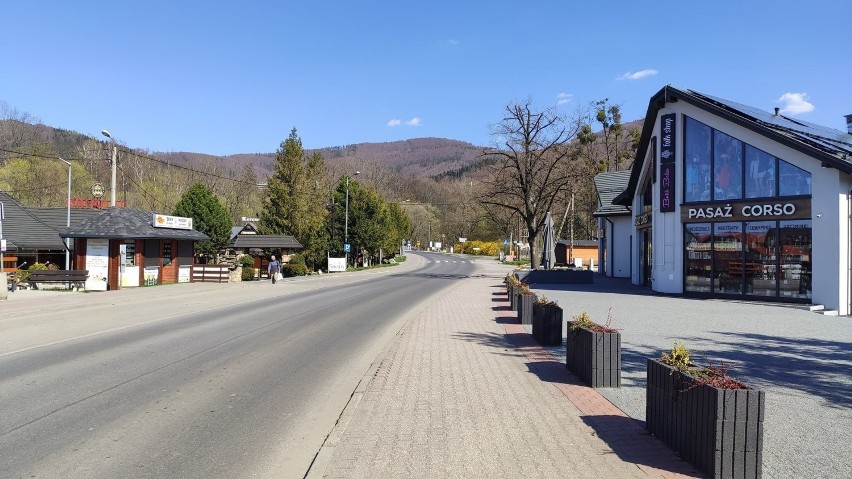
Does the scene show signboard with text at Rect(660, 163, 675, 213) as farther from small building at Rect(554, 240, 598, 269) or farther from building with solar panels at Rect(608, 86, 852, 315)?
small building at Rect(554, 240, 598, 269)

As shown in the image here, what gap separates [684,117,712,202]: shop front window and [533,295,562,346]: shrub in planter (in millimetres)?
13103

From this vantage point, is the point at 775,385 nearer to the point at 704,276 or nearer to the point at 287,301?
the point at 704,276

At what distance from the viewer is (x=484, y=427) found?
6188 mm

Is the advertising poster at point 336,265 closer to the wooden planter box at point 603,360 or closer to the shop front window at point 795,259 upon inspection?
the shop front window at point 795,259

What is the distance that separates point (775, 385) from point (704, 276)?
49.5 ft

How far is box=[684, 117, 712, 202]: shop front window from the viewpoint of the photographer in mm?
22078

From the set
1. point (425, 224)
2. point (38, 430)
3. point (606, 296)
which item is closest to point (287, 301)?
point (606, 296)

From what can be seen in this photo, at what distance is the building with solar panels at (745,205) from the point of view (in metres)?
18.0

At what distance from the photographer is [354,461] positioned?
17.0 ft

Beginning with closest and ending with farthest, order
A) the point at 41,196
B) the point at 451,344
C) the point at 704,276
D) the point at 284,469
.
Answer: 1. the point at 284,469
2. the point at 451,344
3. the point at 704,276
4. the point at 41,196

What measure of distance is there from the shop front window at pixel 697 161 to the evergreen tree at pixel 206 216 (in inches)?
1371

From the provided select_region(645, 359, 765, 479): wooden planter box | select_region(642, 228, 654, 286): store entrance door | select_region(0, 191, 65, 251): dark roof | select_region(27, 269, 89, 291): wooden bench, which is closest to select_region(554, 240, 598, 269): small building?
select_region(642, 228, 654, 286): store entrance door

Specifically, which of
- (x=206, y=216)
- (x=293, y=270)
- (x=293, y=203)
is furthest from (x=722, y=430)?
(x=293, y=203)

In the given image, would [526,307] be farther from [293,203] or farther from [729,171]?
[293,203]
